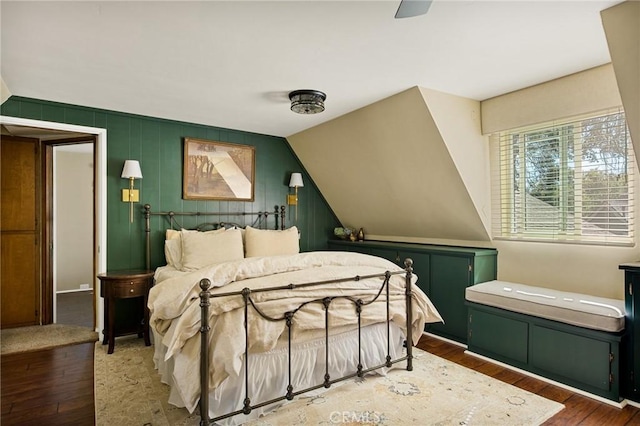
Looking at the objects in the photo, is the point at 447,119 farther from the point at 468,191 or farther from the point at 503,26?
the point at 503,26

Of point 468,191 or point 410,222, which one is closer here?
point 468,191

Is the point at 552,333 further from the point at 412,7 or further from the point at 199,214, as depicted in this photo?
the point at 199,214

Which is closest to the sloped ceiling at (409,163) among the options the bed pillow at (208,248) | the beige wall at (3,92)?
the bed pillow at (208,248)

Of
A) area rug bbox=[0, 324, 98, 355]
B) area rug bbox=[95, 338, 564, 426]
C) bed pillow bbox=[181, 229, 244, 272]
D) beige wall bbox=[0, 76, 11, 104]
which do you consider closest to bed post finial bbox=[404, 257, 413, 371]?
area rug bbox=[95, 338, 564, 426]

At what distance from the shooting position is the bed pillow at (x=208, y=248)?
350 cm

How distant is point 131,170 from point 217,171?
39.1 inches

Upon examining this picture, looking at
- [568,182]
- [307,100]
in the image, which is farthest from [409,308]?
[307,100]

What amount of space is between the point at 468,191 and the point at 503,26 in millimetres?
1732

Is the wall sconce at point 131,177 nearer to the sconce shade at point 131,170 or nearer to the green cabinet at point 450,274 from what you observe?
the sconce shade at point 131,170

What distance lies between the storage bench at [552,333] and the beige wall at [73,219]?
243 inches

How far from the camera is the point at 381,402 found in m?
2.45

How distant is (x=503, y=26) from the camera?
2.11 m

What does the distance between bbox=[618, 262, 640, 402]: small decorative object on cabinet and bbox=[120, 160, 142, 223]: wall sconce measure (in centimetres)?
423

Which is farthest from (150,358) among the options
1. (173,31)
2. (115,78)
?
(173,31)
